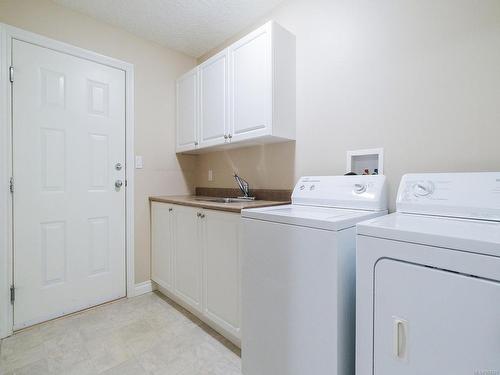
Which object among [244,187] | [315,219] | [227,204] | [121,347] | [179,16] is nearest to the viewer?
[315,219]

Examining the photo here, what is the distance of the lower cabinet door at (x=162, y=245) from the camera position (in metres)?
2.16

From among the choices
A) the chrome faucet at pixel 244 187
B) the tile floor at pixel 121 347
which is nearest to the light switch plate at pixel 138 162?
the chrome faucet at pixel 244 187

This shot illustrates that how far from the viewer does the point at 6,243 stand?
1729 millimetres

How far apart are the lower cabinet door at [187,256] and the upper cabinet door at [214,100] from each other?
2.22ft

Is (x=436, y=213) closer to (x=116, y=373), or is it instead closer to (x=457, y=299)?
(x=457, y=299)

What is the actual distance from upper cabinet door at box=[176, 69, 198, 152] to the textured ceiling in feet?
1.18

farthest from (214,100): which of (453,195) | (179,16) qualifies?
(453,195)

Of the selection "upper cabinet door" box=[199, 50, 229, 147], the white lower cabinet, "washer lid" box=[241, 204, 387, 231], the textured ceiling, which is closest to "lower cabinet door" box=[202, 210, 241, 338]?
the white lower cabinet

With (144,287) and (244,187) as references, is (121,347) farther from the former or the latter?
(244,187)

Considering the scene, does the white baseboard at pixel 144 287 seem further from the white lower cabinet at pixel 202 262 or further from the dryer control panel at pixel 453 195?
the dryer control panel at pixel 453 195

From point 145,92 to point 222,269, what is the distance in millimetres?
1873

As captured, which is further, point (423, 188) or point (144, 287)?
point (144, 287)

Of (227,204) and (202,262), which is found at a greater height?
(227,204)

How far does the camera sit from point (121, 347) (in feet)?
5.22
